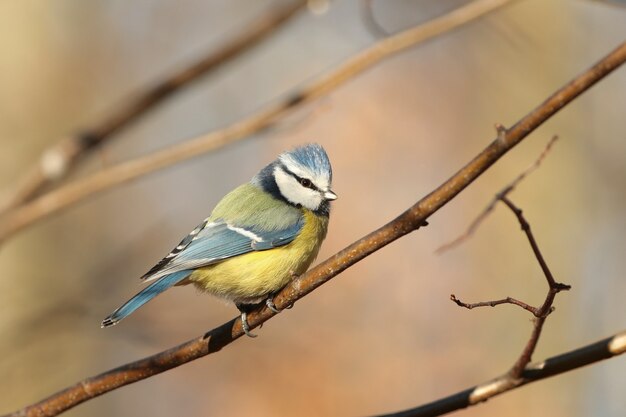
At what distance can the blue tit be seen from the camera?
2.23 meters

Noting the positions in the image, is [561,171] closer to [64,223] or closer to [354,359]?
[354,359]

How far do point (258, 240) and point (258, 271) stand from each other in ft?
0.45

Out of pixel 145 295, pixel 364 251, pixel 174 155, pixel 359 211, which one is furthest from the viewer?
pixel 359 211

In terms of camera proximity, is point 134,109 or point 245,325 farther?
point 134,109

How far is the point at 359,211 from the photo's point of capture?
5.56m

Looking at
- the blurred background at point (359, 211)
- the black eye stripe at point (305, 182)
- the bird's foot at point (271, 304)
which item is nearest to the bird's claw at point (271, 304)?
the bird's foot at point (271, 304)

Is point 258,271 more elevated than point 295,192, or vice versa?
point 295,192

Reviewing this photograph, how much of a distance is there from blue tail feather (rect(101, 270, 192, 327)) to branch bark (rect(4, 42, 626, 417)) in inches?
5.6

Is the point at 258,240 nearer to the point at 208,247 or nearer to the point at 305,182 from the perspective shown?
the point at 208,247

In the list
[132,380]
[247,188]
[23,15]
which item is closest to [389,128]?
[23,15]

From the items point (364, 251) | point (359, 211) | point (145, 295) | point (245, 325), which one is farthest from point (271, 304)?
point (359, 211)

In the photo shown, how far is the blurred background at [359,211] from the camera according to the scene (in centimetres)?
465

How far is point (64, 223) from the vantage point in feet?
18.5

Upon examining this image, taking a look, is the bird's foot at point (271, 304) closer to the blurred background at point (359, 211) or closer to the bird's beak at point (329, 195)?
the bird's beak at point (329, 195)
